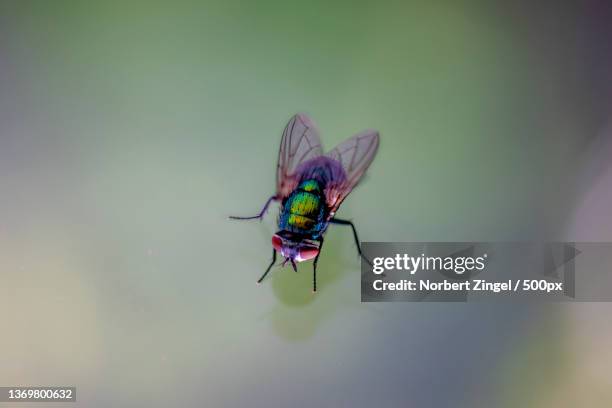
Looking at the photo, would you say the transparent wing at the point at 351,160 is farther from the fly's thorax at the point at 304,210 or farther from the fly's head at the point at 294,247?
the fly's head at the point at 294,247

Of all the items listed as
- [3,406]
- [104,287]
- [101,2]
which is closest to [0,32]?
[101,2]

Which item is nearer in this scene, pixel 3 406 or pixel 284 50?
pixel 3 406

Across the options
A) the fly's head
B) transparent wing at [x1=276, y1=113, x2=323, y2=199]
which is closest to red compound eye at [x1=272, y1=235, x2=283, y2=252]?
the fly's head

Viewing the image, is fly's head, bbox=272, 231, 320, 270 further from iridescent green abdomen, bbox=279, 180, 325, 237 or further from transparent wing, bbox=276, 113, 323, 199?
transparent wing, bbox=276, 113, 323, 199

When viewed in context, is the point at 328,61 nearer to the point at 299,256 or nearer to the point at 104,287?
the point at 299,256

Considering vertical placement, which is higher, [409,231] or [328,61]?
[328,61]

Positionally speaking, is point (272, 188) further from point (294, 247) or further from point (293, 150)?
point (294, 247)

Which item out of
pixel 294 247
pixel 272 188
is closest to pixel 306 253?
pixel 294 247
